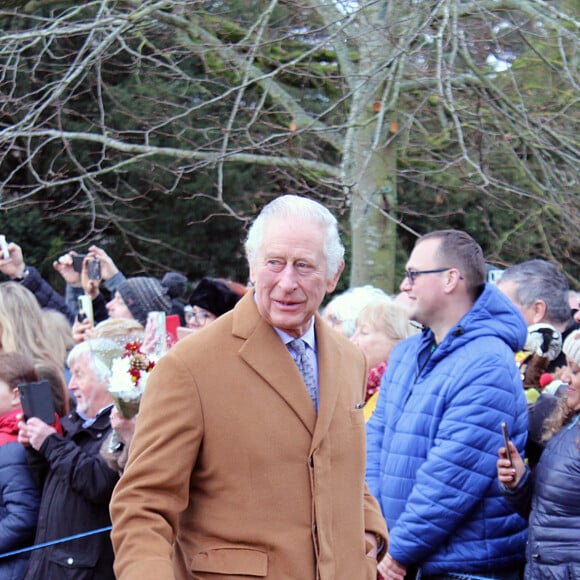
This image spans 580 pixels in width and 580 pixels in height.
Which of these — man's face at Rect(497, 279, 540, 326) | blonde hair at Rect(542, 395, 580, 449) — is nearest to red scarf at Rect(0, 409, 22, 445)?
blonde hair at Rect(542, 395, 580, 449)

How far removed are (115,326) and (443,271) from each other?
1.77 meters

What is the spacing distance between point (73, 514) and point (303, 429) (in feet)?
5.92

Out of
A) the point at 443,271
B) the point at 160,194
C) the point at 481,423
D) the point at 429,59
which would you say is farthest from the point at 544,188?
the point at 160,194

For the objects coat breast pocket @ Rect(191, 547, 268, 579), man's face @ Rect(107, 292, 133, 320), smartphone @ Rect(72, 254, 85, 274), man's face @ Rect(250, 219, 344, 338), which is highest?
smartphone @ Rect(72, 254, 85, 274)

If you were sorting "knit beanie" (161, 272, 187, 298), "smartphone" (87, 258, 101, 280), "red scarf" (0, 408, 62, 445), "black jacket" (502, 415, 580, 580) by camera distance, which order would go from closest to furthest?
"black jacket" (502, 415, 580, 580) < "red scarf" (0, 408, 62, 445) < "smartphone" (87, 258, 101, 280) < "knit beanie" (161, 272, 187, 298)

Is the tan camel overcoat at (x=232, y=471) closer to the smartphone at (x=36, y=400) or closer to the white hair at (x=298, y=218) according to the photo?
the white hair at (x=298, y=218)

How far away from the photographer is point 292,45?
8.90 m

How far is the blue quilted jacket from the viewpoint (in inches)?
148

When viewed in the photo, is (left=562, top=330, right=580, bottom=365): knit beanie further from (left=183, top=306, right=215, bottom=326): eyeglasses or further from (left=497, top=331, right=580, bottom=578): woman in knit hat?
(left=183, top=306, right=215, bottom=326): eyeglasses

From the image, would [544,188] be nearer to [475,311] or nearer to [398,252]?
[475,311]

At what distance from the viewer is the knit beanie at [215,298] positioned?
539 cm

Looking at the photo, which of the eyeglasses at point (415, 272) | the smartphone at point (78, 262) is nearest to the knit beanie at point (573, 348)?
the eyeglasses at point (415, 272)

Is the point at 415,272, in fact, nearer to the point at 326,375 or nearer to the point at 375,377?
the point at 375,377

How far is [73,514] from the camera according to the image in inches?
157
